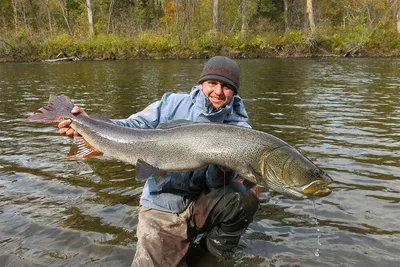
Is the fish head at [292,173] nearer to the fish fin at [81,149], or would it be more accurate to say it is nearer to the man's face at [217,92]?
the man's face at [217,92]

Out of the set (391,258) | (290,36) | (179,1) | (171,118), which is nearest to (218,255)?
(171,118)

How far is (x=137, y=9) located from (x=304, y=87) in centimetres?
3197

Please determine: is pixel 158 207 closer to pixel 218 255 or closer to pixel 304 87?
pixel 218 255

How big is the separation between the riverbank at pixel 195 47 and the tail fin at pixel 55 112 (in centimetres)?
2636

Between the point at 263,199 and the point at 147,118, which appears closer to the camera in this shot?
Result: the point at 147,118

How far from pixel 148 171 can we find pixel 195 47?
89.3 ft

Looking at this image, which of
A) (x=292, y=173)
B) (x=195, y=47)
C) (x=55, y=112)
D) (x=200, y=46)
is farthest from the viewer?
(x=200, y=46)

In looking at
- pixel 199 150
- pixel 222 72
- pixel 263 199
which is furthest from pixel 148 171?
pixel 263 199

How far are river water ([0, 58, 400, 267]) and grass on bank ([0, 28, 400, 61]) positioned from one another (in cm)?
1902

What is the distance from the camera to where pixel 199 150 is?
322 cm

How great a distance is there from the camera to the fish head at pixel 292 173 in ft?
9.71

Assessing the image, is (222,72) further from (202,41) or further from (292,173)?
(202,41)

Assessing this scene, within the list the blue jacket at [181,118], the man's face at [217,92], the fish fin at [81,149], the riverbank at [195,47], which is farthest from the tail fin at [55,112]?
the riverbank at [195,47]

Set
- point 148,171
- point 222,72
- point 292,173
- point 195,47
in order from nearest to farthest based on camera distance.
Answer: point 292,173, point 148,171, point 222,72, point 195,47
